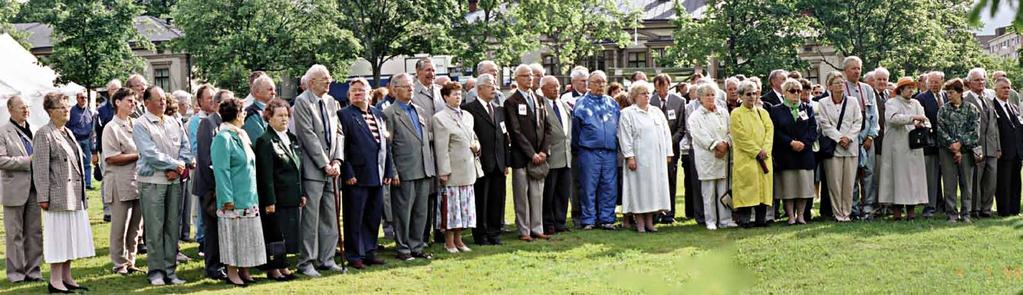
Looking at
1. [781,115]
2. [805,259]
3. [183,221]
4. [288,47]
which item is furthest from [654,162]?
[288,47]

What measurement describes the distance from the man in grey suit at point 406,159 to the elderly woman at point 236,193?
1.70m

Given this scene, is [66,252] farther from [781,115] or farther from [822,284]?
[781,115]

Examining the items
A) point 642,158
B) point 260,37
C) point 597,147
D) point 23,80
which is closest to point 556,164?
point 597,147

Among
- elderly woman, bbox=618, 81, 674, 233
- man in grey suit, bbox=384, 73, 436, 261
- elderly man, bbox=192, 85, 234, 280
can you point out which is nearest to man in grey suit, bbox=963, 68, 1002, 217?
elderly woman, bbox=618, 81, 674, 233

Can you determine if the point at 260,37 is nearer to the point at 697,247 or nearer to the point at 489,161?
the point at 489,161

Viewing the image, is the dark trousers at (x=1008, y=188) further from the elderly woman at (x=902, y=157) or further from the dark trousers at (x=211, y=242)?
the dark trousers at (x=211, y=242)

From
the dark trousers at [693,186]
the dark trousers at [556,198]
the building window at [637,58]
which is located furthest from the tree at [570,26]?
the dark trousers at [556,198]

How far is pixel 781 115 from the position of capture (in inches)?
457

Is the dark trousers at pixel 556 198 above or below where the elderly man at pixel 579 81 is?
below

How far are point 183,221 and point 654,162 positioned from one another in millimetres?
4747

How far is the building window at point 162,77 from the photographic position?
2795 inches

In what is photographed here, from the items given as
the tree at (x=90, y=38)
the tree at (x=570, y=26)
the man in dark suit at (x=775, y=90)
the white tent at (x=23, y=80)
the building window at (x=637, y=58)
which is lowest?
the man in dark suit at (x=775, y=90)

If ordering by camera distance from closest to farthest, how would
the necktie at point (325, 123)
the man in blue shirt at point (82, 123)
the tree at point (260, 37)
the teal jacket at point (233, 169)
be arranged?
the teal jacket at point (233, 169) < the necktie at point (325, 123) < the man in blue shirt at point (82, 123) < the tree at point (260, 37)

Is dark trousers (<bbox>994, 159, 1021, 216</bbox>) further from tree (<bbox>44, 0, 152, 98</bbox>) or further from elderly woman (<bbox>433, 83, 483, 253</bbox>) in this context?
tree (<bbox>44, 0, 152, 98</bbox>)
